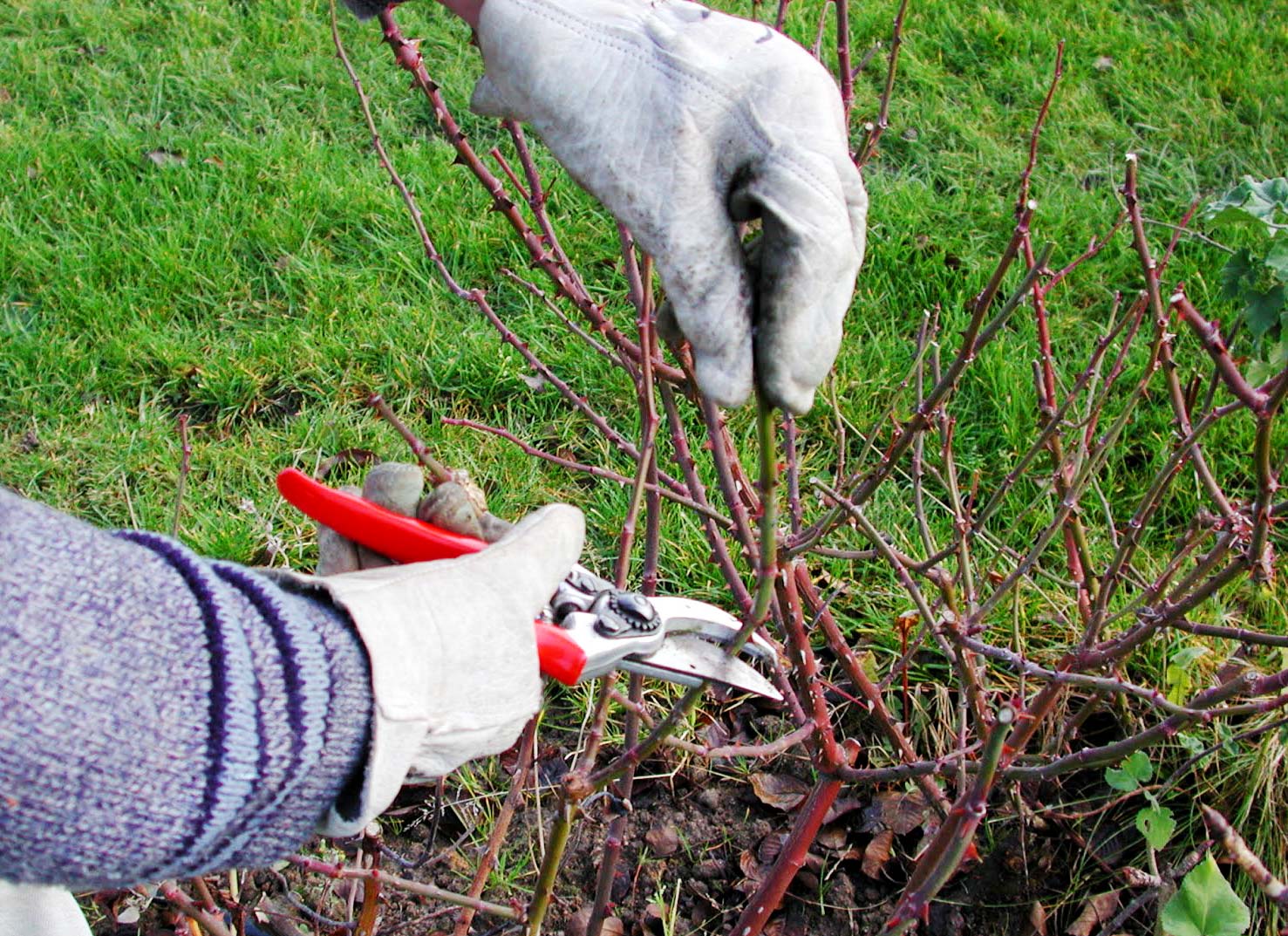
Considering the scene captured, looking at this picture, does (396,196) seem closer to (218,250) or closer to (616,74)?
(218,250)

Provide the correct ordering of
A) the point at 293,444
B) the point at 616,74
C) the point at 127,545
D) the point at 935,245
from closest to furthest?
the point at 127,545, the point at 616,74, the point at 293,444, the point at 935,245

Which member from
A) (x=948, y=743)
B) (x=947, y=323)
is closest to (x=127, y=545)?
(x=948, y=743)

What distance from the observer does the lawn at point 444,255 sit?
297cm

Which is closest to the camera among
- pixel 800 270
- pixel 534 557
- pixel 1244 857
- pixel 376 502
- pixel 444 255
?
pixel 1244 857

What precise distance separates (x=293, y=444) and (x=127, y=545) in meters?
1.90

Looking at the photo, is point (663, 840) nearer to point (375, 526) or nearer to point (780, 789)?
point (780, 789)

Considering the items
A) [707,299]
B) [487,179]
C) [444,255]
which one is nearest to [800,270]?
[707,299]

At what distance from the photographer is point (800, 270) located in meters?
1.32

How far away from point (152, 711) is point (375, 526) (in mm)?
530

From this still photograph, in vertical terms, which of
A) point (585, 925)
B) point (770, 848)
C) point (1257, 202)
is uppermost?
point (1257, 202)

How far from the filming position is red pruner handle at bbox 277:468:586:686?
167 cm

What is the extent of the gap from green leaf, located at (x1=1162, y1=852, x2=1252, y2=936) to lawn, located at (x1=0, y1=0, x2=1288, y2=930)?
1.01 m

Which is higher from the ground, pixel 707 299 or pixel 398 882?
pixel 707 299

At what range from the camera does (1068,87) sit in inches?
157
